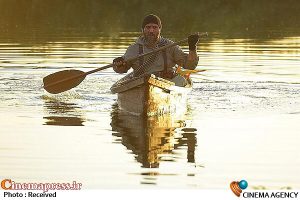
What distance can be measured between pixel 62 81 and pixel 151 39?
95.8 inches

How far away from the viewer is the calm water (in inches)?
476

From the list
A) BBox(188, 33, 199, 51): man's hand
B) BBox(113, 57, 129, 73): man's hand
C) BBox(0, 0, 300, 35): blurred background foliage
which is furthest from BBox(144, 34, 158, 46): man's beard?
BBox(0, 0, 300, 35): blurred background foliage

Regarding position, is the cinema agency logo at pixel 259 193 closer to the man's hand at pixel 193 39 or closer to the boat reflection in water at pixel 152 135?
the boat reflection in water at pixel 152 135

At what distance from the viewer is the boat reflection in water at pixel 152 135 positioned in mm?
13610

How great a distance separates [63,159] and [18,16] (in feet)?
187

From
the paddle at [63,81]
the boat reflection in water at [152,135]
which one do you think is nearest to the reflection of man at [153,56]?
the boat reflection in water at [152,135]

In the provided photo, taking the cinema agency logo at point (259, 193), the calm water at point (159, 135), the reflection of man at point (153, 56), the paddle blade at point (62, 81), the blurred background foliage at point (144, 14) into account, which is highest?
the blurred background foliage at point (144, 14)

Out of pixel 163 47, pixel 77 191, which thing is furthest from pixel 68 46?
pixel 77 191

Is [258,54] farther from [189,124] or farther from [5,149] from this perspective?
[5,149]

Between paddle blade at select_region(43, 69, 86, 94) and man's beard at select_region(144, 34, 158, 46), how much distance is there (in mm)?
1933

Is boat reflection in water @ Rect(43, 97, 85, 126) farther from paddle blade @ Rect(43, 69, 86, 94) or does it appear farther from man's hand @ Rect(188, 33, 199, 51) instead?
man's hand @ Rect(188, 33, 199, 51)

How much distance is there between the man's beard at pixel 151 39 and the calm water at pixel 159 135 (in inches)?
56.1

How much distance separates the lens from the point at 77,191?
1028 centimetres

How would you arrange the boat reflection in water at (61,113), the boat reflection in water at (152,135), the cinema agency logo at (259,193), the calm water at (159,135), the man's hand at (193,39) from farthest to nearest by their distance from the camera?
the boat reflection in water at (61,113) → the man's hand at (193,39) → the boat reflection in water at (152,135) → the calm water at (159,135) → the cinema agency logo at (259,193)
